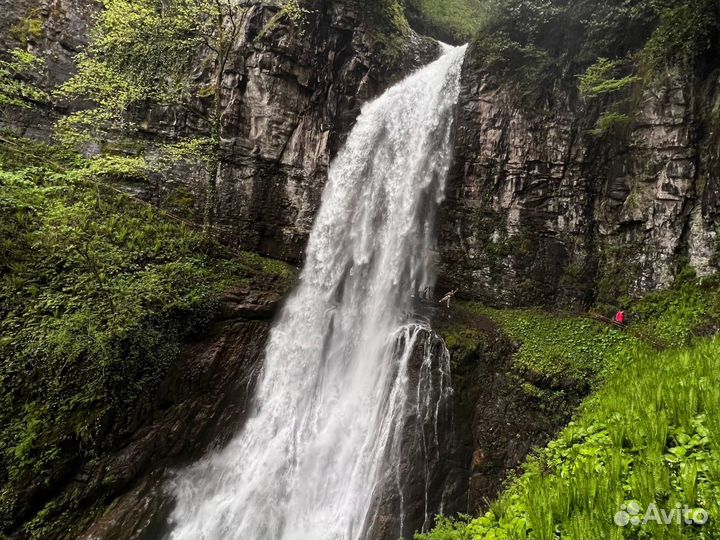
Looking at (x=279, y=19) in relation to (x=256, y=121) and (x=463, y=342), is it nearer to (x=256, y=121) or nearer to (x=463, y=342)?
(x=256, y=121)

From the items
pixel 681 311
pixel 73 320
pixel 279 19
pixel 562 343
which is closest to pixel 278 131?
pixel 279 19

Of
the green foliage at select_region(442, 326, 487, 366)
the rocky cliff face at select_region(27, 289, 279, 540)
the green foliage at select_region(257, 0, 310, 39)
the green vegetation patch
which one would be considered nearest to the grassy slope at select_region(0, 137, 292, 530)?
the rocky cliff face at select_region(27, 289, 279, 540)

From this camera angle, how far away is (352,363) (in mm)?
9180

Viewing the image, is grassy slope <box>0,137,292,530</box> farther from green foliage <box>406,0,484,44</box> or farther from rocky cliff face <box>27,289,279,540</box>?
green foliage <box>406,0,484,44</box>

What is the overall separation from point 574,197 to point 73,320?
492 inches

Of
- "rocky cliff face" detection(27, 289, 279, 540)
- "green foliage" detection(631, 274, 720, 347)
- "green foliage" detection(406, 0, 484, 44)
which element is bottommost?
"rocky cliff face" detection(27, 289, 279, 540)

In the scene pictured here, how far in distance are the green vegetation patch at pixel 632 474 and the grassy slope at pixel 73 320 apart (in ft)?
22.1

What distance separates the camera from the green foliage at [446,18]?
59.7 feet

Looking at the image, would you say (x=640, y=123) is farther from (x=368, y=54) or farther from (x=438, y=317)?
(x=368, y=54)

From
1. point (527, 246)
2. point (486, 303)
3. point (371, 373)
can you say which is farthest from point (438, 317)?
point (527, 246)

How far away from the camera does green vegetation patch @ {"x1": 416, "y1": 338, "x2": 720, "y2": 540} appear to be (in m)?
2.34

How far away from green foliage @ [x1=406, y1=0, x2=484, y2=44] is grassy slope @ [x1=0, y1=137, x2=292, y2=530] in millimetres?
16673

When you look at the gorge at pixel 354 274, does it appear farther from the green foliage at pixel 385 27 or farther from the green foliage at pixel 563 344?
the green foliage at pixel 385 27

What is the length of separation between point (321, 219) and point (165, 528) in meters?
Answer: 8.96
